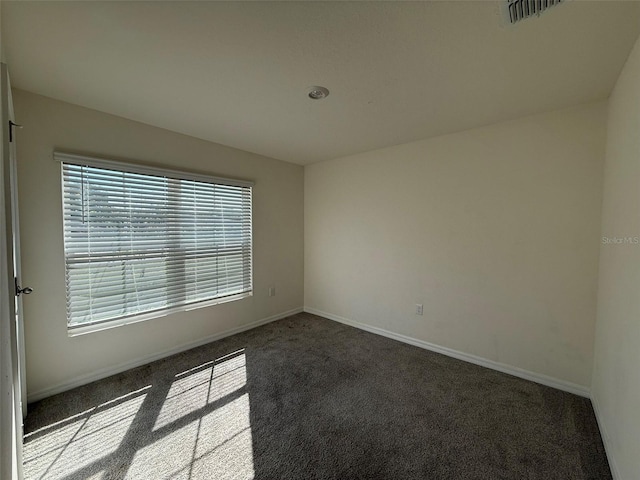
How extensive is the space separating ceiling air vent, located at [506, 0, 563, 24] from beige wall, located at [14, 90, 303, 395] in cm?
285

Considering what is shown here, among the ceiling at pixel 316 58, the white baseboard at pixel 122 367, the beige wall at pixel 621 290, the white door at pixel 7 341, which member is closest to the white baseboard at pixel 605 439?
the beige wall at pixel 621 290

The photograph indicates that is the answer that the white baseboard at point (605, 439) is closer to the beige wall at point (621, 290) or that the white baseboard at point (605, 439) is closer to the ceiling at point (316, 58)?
the beige wall at point (621, 290)

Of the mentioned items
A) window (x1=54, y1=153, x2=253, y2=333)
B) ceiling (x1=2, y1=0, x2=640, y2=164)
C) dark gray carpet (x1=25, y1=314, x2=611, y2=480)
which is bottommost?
dark gray carpet (x1=25, y1=314, x2=611, y2=480)

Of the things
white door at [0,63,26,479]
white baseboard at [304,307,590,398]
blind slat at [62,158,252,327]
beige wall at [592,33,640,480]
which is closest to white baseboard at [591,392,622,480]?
beige wall at [592,33,640,480]

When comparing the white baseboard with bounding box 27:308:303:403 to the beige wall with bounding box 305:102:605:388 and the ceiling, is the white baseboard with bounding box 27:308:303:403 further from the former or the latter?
the ceiling

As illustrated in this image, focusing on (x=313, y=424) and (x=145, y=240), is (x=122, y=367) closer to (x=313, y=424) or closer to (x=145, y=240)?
(x=145, y=240)

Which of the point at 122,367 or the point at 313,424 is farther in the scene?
the point at 122,367

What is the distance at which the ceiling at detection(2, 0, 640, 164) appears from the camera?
129 cm

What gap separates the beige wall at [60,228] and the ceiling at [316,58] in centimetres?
19

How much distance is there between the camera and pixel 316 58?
161cm

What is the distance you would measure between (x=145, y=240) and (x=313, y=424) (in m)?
2.25

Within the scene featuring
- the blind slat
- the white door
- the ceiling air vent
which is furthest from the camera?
the blind slat

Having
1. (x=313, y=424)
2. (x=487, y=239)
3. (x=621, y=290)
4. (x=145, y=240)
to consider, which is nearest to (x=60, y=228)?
(x=145, y=240)

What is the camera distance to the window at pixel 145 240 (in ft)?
7.47
